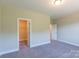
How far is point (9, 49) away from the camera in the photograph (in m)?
4.88

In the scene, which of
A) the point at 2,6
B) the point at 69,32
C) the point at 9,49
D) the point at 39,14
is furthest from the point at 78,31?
the point at 2,6

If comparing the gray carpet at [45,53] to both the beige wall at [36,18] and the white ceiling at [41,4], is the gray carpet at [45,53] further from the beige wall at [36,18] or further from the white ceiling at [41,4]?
the white ceiling at [41,4]

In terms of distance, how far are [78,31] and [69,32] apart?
934 millimetres

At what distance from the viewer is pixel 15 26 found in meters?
5.10

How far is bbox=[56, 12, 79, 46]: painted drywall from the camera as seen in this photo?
21.3 feet

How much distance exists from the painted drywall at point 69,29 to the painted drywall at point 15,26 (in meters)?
2.12

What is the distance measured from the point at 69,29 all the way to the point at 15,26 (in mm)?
4396

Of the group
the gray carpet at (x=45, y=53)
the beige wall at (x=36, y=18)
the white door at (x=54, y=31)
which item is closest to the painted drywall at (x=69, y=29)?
the white door at (x=54, y=31)

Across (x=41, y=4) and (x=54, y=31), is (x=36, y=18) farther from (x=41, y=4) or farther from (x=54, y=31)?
(x=54, y=31)

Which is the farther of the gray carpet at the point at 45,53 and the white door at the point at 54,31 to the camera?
the white door at the point at 54,31

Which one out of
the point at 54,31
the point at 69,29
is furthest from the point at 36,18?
the point at 54,31

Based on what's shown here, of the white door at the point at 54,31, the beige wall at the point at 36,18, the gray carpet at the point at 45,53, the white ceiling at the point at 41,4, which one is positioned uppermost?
the white ceiling at the point at 41,4

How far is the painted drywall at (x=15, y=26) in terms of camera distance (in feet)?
15.4

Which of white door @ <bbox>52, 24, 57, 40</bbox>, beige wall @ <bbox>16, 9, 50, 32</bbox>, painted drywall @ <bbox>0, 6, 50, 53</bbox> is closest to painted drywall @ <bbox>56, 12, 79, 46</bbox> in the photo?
white door @ <bbox>52, 24, 57, 40</bbox>
